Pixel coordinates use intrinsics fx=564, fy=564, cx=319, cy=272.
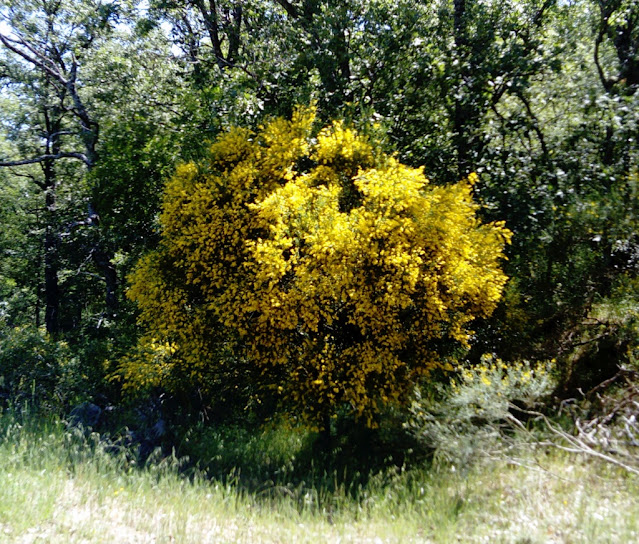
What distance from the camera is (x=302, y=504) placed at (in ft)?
17.3

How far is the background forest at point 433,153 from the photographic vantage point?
7227 millimetres

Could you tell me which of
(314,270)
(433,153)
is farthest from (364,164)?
(433,153)

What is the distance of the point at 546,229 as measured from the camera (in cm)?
836

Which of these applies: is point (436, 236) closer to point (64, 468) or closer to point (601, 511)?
point (601, 511)

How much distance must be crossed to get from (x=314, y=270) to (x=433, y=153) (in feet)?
13.0

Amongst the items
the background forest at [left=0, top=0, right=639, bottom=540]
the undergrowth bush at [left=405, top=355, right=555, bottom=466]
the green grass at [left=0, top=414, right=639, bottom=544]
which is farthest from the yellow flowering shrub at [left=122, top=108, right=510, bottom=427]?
the green grass at [left=0, top=414, right=639, bottom=544]

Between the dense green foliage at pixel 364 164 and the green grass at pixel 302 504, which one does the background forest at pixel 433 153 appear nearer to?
the dense green foliage at pixel 364 164

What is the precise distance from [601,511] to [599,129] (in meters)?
6.65

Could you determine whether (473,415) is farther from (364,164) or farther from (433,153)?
(433,153)

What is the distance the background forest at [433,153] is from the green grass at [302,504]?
805 mm

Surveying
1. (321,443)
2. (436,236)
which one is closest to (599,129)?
(436,236)

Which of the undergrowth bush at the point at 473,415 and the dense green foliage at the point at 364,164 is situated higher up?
the dense green foliage at the point at 364,164

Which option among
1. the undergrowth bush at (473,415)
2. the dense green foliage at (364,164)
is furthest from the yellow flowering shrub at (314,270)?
the undergrowth bush at (473,415)

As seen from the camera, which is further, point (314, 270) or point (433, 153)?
point (433, 153)
